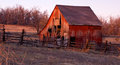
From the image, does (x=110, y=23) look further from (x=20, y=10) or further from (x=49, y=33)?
(x=49, y=33)

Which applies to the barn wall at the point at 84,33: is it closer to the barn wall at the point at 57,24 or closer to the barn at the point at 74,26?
the barn at the point at 74,26

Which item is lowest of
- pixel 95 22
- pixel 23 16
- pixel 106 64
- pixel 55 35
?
pixel 106 64

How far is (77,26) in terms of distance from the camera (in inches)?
816

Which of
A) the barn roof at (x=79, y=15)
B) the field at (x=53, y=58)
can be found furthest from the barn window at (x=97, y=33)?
the field at (x=53, y=58)

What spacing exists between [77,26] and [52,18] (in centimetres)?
528

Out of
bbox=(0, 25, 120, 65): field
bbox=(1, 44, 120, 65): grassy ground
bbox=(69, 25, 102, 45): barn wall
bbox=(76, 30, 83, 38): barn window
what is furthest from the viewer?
bbox=(76, 30, 83, 38): barn window

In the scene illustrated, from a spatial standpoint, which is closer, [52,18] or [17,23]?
[52,18]

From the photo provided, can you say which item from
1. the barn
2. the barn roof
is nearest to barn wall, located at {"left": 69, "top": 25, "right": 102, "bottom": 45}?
the barn

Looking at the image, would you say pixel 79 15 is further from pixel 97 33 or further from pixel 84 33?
pixel 97 33

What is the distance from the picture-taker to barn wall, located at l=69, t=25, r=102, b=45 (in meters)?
20.5

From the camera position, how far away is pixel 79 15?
2338 centimetres

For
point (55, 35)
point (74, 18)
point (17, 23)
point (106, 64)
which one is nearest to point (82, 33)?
point (74, 18)

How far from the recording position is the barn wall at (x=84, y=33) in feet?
67.4

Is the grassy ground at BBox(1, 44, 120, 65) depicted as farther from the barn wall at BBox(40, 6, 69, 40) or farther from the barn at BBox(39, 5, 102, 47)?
the barn wall at BBox(40, 6, 69, 40)
